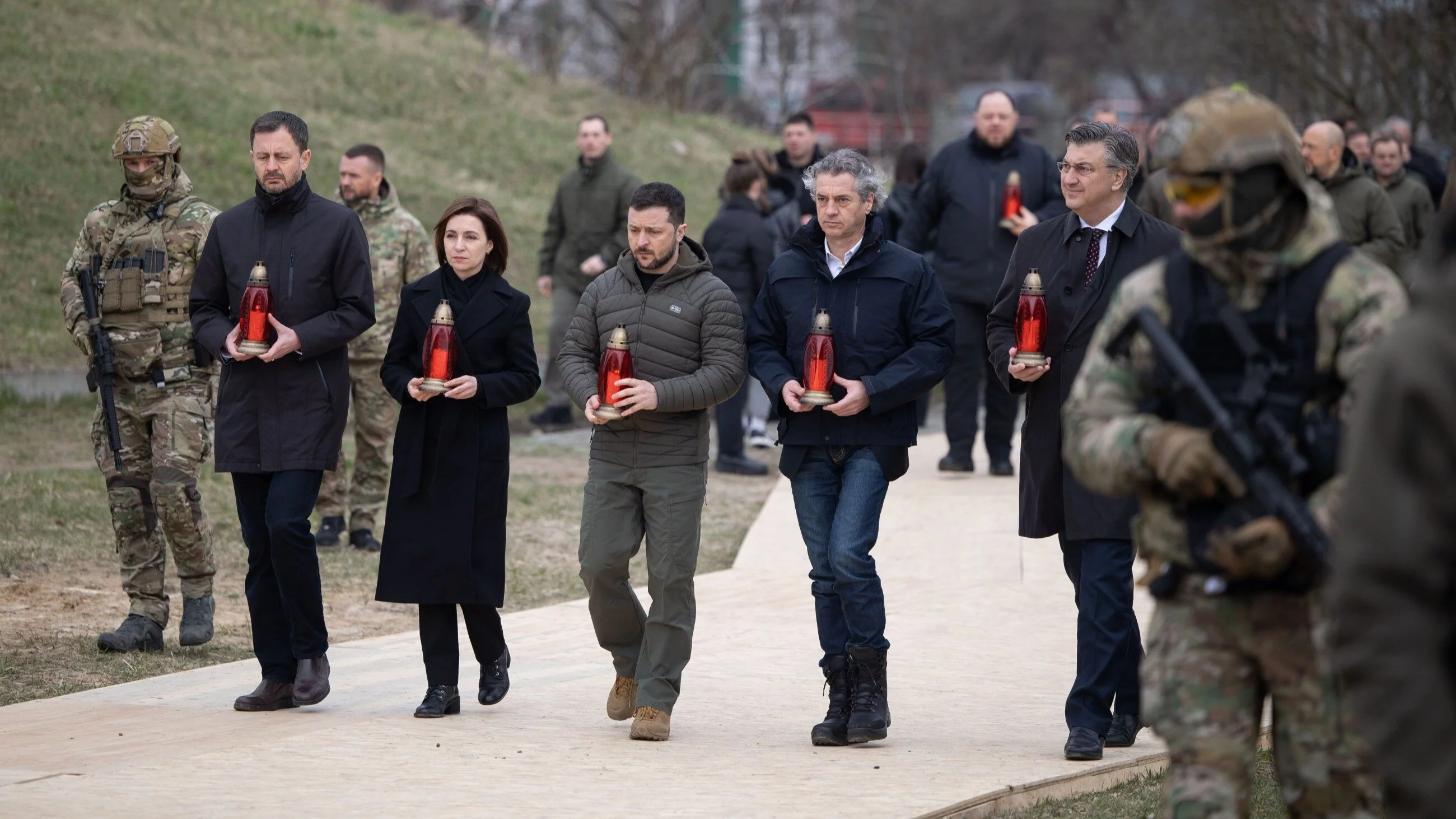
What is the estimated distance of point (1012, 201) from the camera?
11047 mm

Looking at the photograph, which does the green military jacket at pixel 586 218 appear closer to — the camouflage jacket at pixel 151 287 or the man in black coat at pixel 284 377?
the camouflage jacket at pixel 151 287

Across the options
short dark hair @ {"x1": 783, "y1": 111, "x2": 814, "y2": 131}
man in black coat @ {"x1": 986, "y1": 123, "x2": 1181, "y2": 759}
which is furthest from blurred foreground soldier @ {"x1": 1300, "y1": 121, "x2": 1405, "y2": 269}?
man in black coat @ {"x1": 986, "y1": 123, "x2": 1181, "y2": 759}

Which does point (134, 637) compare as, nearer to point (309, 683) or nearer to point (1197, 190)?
point (309, 683)

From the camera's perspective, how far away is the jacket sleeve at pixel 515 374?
6.69 metres

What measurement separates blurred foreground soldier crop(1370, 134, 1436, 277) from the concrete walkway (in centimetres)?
515

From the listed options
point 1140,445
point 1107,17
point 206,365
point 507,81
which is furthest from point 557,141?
point 1107,17

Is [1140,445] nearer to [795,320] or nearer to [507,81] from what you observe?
[795,320]

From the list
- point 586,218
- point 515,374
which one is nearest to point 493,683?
point 515,374

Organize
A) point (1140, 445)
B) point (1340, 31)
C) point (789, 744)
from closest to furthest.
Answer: point (1140, 445)
point (789, 744)
point (1340, 31)

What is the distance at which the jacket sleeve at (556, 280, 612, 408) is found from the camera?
21.5 ft

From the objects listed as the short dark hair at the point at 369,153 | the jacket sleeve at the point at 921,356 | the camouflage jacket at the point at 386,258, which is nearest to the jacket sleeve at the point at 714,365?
the jacket sleeve at the point at 921,356

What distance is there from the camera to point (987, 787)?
5453mm

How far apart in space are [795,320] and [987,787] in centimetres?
190

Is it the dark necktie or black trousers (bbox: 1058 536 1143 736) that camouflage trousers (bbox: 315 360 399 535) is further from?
black trousers (bbox: 1058 536 1143 736)
